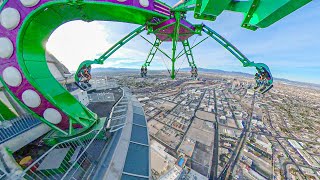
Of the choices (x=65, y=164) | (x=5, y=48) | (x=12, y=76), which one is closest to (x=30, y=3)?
(x=5, y=48)

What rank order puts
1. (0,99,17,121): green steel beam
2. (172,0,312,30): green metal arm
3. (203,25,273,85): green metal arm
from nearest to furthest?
(172,0,312,30): green metal arm, (203,25,273,85): green metal arm, (0,99,17,121): green steel beam

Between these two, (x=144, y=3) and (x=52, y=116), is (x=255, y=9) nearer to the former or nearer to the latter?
(x=144, y=3)

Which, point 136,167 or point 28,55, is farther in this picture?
point 136,167

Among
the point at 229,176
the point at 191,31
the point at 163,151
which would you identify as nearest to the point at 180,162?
the point at 163,151

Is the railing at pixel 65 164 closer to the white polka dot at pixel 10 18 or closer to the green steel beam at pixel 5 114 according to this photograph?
the green steel beam at pixel 5 114

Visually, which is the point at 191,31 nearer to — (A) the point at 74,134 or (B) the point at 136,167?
(B) the point at 136,167

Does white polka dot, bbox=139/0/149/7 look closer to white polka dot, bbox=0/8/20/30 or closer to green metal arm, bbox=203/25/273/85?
green metal arm, bbox=203/25/273/85

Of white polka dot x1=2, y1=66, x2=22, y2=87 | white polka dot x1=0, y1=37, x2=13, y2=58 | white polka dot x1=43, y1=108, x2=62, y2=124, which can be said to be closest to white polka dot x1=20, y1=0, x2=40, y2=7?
white polka dot x1=0, y1=37, x2=13, y2=58
